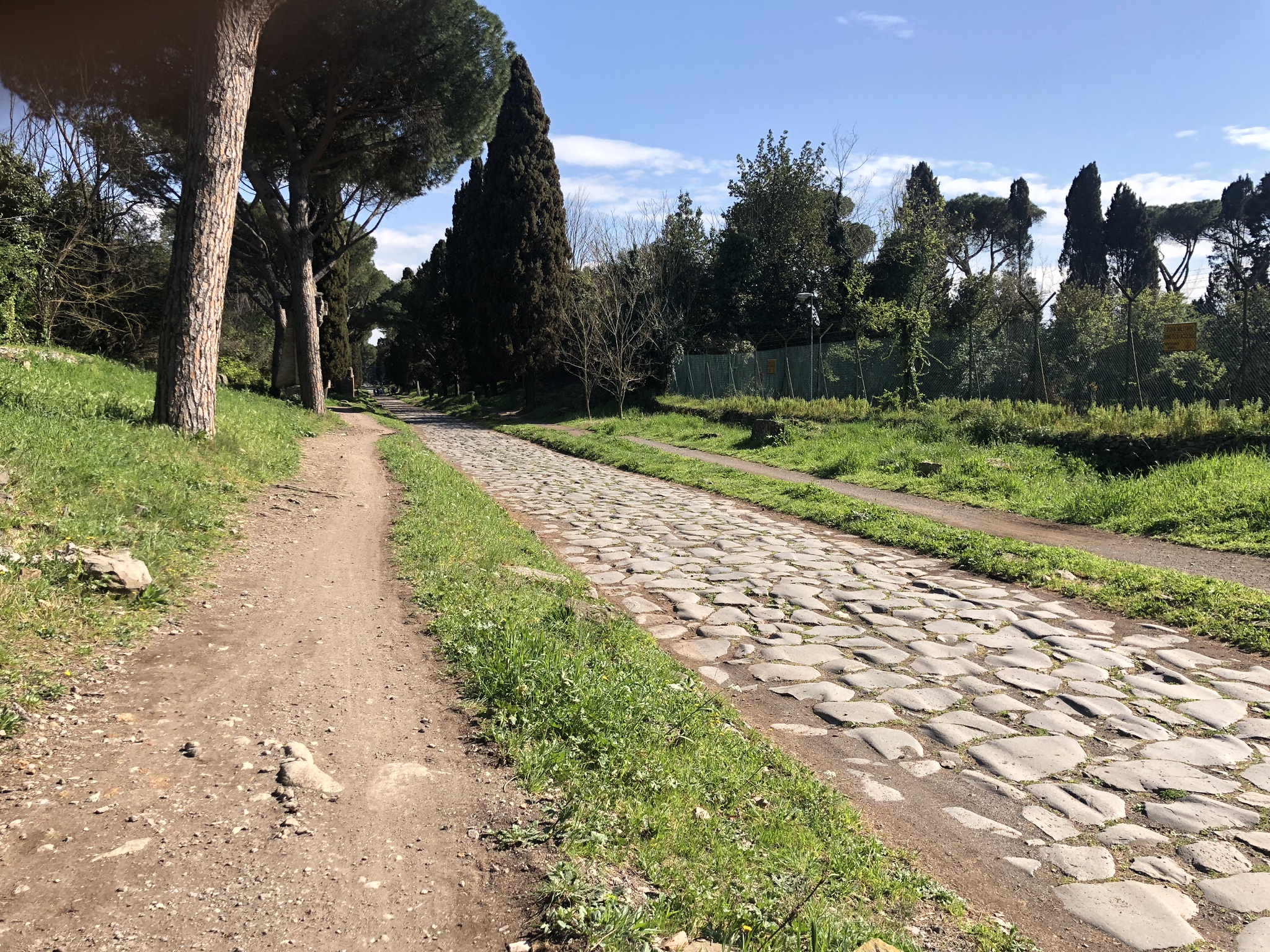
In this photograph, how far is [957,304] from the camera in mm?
31031

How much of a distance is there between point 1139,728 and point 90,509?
21.9 ft

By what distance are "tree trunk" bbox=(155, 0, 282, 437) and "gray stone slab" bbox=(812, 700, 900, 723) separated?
305 inches

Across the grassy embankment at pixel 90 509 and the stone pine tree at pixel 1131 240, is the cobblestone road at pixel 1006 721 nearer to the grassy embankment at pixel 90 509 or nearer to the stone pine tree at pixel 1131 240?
the grassy embankment at pixel 90 509

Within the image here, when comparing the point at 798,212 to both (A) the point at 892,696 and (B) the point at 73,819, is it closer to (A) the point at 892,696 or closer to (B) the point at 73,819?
(A) the point at 892,696

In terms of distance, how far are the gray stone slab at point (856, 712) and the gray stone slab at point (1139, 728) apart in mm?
1158

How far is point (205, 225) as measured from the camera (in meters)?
9.16

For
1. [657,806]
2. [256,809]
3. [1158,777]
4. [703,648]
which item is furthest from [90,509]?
[1158,777]

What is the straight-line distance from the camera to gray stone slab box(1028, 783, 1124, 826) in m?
3.31

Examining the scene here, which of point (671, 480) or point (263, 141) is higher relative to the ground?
point (263, 141)

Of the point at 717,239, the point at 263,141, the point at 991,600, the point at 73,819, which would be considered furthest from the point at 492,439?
the point at 73,819

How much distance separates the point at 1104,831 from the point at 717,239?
105 ft

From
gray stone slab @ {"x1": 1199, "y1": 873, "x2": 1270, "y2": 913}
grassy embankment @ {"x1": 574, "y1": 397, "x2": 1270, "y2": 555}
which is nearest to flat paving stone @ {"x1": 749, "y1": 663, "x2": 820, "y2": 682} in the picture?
gray stone slab @ {"x1": 1199, "y1": 873, "x2": 1270, "y2": 913}

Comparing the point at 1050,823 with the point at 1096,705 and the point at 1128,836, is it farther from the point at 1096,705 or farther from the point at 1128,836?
the point at 1096,705

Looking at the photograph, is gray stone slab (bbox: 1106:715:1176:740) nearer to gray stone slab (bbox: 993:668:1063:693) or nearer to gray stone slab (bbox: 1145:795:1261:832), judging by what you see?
gray stone slab (bbox: 993:668:1063:693)
